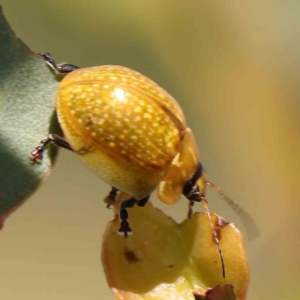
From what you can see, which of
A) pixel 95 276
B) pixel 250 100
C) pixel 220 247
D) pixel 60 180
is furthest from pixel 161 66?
pixel 220 247

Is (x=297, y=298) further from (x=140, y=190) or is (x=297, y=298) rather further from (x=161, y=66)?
(x=140, y=190)

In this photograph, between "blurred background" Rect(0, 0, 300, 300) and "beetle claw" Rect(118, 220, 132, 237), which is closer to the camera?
"beetle claw" Rect(118, 220, 132, 237)

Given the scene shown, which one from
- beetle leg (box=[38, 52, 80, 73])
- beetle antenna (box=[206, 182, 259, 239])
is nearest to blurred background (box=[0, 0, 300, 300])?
beetle antenna (box=[206, 182, 259, 239])

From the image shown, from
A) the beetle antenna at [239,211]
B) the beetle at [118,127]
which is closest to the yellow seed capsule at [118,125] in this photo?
the beetle at [118,127]

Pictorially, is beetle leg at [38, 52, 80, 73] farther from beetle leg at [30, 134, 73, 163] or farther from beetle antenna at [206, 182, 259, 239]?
beetle antenna at [206, 182, 259, 239]

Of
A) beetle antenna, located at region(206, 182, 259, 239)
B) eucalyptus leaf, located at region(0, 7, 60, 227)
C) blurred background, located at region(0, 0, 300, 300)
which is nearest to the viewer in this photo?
eucalyptus leaf, located at region(0, 7, 60, 227)

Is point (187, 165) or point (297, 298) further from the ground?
point (187, 165)
